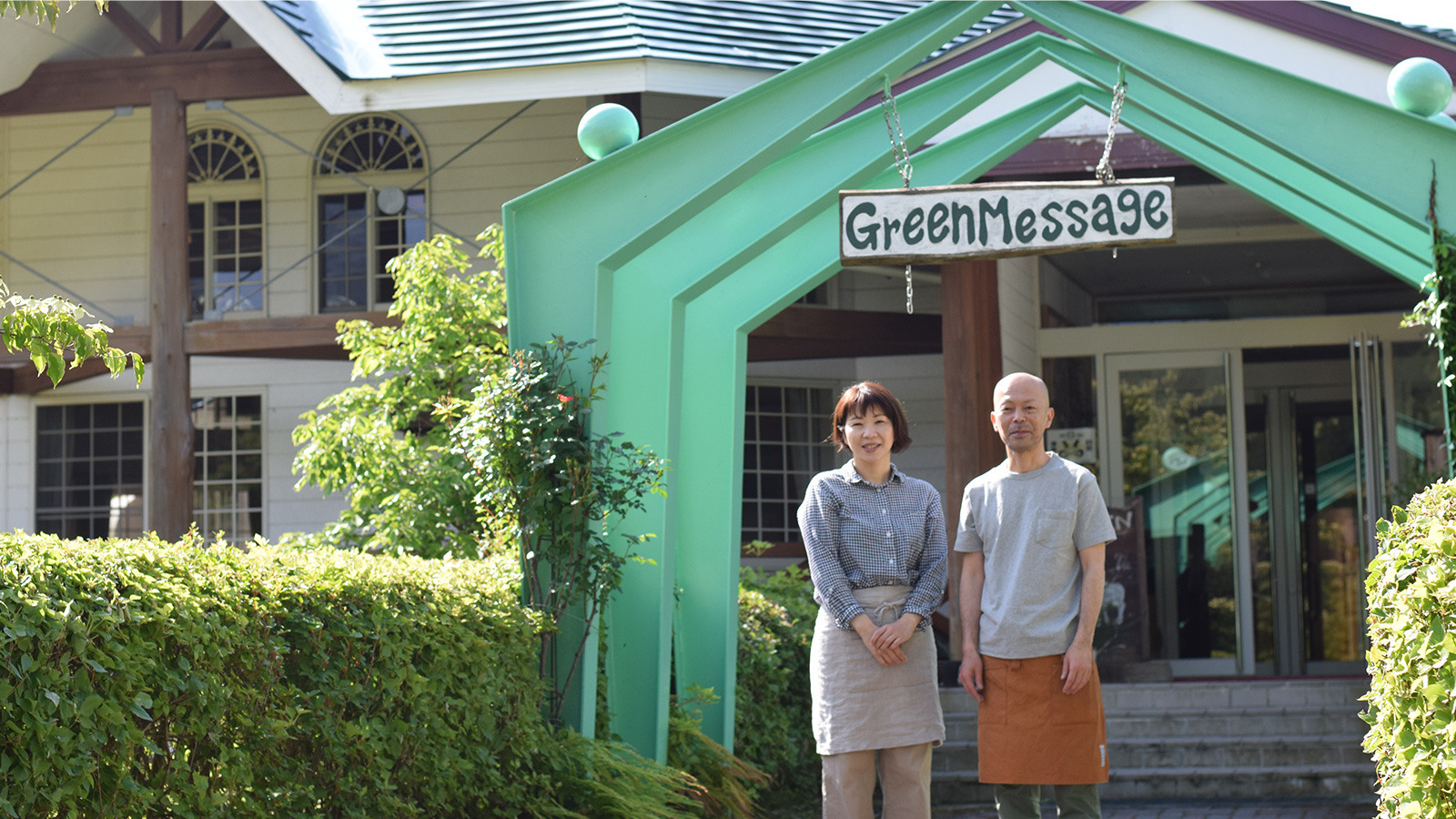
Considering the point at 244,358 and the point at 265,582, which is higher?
the point at 244,358

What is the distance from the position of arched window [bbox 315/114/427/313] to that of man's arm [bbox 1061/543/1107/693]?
31.8ft

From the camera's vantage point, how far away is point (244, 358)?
13578 millimetres

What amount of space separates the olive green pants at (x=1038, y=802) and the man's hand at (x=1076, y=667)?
0.36 metres

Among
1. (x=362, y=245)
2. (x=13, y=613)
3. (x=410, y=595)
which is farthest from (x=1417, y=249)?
(x=362, y=245)

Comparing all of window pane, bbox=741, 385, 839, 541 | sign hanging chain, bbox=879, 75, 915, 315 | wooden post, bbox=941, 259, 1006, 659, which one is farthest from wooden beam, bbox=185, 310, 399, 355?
sign hanging chain, bbox=879, 75, 915, 315

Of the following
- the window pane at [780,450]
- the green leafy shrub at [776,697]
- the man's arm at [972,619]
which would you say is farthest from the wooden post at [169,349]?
the man's arm at [972,619]

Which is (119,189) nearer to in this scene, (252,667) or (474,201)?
(474,201)

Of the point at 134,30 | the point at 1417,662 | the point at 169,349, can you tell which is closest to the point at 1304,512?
the point at 169,349

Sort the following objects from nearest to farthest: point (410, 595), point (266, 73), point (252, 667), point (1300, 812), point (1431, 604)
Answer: point (1431, 604) → point (252, 667) → point (410, 595) → point (1300, 812) → point (266, 73)

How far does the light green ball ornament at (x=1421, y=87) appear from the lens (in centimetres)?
550

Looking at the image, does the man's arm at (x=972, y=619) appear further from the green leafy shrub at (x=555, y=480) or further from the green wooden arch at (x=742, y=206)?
the green wooden arch at (x=742, y=206)

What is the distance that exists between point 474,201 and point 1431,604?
1087 centimetres

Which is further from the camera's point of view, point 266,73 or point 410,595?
point 266,73

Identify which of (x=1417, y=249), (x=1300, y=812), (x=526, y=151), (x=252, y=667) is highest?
(x=526, y=151)
